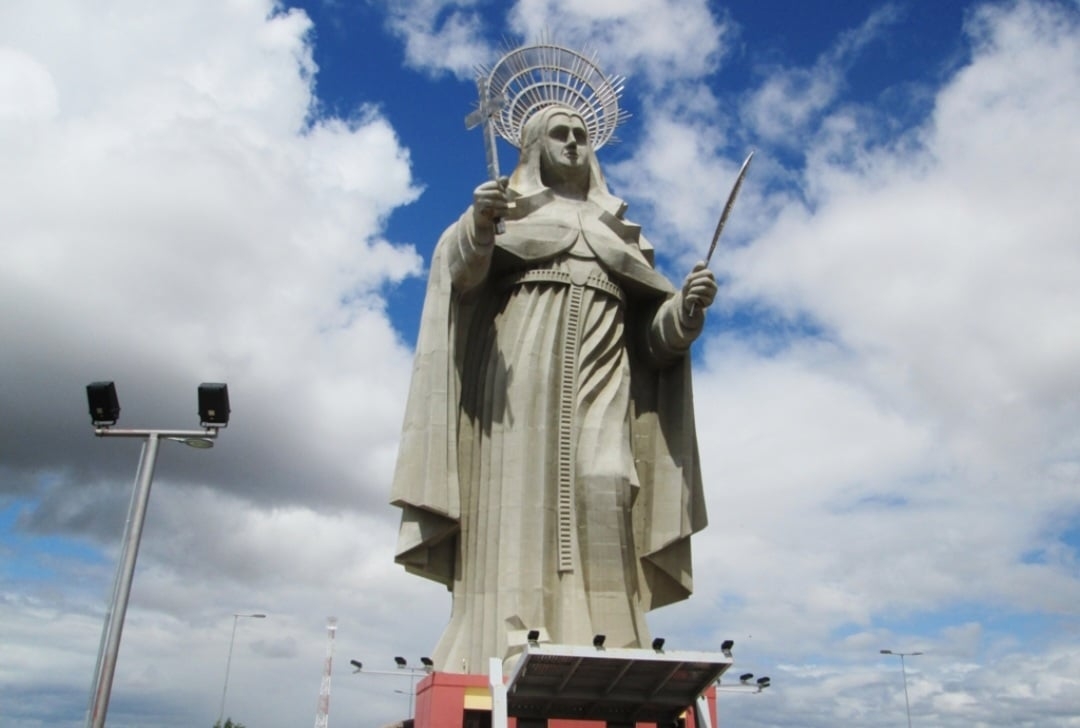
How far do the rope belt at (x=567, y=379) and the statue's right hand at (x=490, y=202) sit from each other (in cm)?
146

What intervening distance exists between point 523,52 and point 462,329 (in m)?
4.96

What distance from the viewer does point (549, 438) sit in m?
13.2

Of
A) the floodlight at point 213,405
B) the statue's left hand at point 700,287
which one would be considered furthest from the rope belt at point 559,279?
the floodlight at point 213,405

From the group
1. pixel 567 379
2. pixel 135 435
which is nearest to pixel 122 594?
pixel 135 435

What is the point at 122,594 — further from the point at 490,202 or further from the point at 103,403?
the point at 490,202

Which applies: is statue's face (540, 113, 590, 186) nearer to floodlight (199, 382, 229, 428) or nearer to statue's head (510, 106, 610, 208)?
statue's head (510, 106, 610, 208)

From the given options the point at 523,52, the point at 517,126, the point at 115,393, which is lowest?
the point at 115,393

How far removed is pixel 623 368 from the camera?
14.1 metres

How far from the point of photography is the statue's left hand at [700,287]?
44.4 feet

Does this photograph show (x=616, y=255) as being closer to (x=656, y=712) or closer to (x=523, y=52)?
(x=523, y=52)

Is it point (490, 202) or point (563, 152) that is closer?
point (490, 202)

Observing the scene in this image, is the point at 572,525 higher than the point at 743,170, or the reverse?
the point at 743,170

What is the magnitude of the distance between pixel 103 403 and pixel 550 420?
18.0ft

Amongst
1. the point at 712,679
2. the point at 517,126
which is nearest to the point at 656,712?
the point at 712,679
